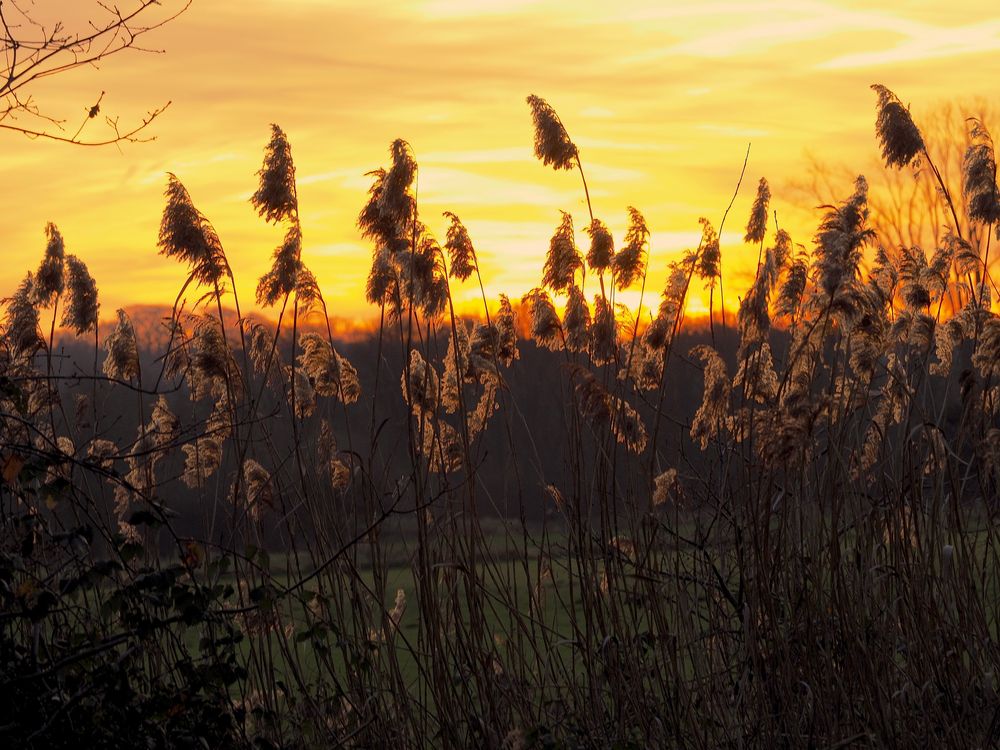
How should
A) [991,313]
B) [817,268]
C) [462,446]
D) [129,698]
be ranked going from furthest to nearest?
[991,313] → [462,446] → [817,268] → [129,698]

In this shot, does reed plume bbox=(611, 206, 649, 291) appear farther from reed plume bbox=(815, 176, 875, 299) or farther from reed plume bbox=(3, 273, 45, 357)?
reed plume bbox=(3, 273, 45, 357)

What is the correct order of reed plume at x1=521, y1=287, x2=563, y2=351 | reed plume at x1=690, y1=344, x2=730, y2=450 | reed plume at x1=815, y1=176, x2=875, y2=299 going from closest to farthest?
reed plume at x1=815, y1=176, x2=875, y2=299 < reed plume at x1=690, y1=344, x2=730, y2=450 < reed plume at x1=521, y1=287, x2=563, y2=351

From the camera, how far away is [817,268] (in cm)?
380

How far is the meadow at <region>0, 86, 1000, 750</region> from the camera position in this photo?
3270 mm

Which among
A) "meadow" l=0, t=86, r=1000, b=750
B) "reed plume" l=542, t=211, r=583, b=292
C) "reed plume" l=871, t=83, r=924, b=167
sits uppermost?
"reed plume" l=871, t=83, r=924, b=167

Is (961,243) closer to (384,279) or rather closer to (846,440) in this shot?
(846,440)

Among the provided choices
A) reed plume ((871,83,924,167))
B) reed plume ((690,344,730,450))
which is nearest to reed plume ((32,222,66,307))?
reed plume ((690,344,730,450))

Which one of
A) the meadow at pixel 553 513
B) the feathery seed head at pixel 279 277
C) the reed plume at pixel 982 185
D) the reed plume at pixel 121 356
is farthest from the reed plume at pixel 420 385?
the reed plume at pixel 982 185

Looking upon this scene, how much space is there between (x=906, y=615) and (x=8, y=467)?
2.64 meters

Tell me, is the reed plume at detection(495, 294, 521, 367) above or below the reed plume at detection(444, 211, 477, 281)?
below

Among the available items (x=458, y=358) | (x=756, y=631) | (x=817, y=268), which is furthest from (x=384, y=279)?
(x=756, y=631)

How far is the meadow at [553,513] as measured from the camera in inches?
129

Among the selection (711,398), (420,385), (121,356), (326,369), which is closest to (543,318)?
(420,385)

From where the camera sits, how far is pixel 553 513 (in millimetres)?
4180
